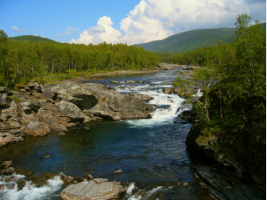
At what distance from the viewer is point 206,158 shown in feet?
59.7

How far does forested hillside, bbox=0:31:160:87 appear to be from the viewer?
4165 cm

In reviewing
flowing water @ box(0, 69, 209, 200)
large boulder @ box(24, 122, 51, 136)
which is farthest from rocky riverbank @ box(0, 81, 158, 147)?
flowing water @ box(0, 69, 209, 200)

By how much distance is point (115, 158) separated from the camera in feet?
63.2

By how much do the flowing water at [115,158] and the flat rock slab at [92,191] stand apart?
0.72 m

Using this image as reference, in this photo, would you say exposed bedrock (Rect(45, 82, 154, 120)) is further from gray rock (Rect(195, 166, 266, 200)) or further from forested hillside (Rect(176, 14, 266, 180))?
gray rock (Rect(195, 166, 266, 200))

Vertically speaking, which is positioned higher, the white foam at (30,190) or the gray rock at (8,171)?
the gray rock at (8,171)

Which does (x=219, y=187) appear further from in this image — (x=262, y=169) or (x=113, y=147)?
(x=113, y=147)

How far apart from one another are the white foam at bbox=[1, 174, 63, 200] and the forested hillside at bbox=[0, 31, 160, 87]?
27952 mm

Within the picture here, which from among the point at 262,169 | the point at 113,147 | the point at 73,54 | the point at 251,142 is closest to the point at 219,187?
the point at 262,169

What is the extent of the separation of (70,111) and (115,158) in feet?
47.2

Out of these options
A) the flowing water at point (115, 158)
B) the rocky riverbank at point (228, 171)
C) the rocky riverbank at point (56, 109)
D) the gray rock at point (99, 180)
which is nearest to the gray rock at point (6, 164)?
the flowing water at point (115, 158)

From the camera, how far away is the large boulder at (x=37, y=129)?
25.5 metres

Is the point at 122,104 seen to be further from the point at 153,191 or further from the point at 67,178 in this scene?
the point at 153,191

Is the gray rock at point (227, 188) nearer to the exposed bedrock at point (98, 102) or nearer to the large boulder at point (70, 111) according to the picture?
the exposed bedrock at point (98, 102)
